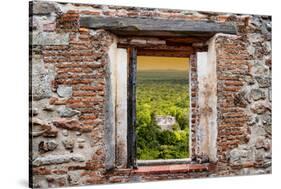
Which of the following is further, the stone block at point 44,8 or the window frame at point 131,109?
the window frame at point 131,109

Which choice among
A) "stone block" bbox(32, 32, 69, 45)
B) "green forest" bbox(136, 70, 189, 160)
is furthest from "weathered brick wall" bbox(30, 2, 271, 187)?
"green forest" bbox(136, 70, 189, 160)

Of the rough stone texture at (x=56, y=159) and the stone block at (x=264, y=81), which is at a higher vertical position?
the stone block at (x=264, y=81)

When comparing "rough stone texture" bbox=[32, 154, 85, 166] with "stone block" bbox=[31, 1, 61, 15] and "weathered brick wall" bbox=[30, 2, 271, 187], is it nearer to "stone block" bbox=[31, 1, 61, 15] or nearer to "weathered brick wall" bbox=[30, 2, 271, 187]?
"weathered brick wall" bbox=[30, 2, 271, 187]

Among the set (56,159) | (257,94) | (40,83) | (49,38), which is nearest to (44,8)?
(49,38)

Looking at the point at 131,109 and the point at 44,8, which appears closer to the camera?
the point at 44,8

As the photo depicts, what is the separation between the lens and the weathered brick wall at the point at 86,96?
15.6 feet

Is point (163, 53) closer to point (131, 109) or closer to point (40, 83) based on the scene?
point (131, 109)

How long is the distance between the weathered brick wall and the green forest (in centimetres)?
11

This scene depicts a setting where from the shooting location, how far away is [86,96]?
4.91 metres

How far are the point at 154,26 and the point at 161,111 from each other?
0.82 meters

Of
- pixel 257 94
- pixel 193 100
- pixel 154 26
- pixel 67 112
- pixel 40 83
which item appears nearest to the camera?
pixel 40 83

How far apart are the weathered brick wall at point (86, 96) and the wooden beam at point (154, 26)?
5cm

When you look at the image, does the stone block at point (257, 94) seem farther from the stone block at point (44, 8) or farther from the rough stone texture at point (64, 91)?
the stone block at point (44, 8)

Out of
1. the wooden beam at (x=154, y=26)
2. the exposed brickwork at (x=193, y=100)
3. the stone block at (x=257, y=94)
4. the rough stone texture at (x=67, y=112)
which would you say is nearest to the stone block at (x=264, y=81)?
the stone block at (x=257, y=94)
